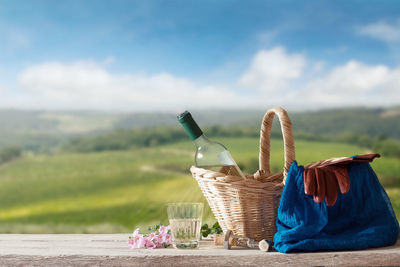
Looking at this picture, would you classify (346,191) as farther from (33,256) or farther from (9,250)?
(9,250)

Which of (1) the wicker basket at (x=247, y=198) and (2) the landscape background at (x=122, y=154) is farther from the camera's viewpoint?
(2) the landscape background at (x=122, y=154)

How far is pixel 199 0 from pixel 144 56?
3.89 ft

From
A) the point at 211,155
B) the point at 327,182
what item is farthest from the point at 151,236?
the point at 327,182

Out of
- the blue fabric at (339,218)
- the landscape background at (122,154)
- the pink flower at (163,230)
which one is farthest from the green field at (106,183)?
the blue fabric at (339,218)

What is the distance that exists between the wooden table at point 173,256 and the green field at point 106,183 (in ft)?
11.0

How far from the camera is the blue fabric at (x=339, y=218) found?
1.13 m

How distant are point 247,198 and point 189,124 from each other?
0.28 meters

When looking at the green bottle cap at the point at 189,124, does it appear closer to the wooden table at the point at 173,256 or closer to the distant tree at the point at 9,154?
the wooden table at the point at 173,256

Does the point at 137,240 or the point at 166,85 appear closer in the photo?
the point at 137,240

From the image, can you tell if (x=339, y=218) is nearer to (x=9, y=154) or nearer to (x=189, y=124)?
(x=189, y=124)

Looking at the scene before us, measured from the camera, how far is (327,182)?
113cm

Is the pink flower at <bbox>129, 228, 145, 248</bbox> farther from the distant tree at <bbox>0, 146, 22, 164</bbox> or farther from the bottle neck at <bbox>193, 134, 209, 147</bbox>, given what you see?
the distant tree at <bbox>0, 146, 22, 164</bbox>

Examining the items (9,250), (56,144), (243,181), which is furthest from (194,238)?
(56,144)

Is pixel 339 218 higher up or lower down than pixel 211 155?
lower down
